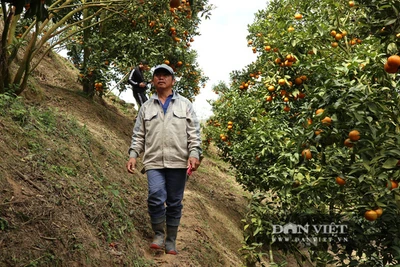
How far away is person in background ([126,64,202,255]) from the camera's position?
162 inches

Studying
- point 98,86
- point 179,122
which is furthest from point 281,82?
point 98,86

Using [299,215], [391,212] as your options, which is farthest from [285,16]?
[391,212]

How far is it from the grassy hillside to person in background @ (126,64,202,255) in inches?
15.4

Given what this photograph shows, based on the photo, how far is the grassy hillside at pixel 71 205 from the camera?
3.26 meters

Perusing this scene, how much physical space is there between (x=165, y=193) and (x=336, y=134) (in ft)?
5.48

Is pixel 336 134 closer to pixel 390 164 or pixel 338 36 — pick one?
pixel 390 164

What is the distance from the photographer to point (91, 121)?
9391 mm

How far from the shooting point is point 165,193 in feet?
13.5

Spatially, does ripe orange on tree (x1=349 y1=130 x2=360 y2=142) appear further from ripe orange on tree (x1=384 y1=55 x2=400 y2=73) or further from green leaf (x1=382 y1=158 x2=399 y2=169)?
ripe orange on tree (x1=384 y1=55 x2=400 y2=73)

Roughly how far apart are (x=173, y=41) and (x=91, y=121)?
2598 mm

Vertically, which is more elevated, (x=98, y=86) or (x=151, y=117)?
(x=98, y=86)

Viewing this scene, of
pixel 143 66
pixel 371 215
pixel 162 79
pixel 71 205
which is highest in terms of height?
pixel 143 66

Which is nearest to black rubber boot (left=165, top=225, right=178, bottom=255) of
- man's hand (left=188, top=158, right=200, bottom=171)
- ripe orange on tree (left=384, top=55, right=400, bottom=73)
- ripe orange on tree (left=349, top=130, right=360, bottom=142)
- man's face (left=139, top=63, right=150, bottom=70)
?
man's hand (left=188, top=158, right=200, bottom=171)

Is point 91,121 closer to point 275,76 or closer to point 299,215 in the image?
point 275,76
